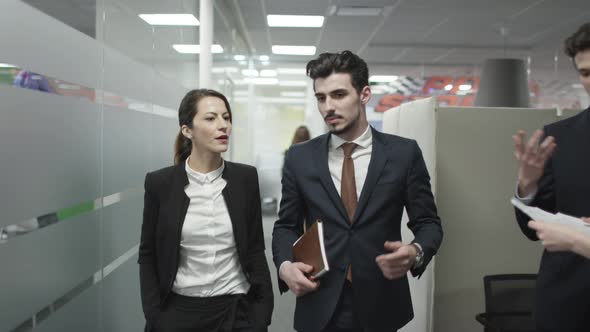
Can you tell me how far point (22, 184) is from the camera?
1.44 m

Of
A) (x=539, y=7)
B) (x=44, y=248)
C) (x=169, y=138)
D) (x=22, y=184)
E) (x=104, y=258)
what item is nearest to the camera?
(x=22, y=184)

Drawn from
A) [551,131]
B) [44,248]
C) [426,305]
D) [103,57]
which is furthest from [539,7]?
[44,248]

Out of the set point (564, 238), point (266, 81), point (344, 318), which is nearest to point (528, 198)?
point (564, 238)

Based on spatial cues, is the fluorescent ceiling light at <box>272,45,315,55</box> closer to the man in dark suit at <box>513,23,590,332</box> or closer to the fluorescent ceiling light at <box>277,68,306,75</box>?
the fluorescent ceiling light at <box>277,68,306,75</box>

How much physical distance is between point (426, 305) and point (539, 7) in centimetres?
505

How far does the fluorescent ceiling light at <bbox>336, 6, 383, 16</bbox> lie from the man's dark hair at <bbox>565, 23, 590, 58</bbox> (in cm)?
495

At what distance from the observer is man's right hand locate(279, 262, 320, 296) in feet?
4.79

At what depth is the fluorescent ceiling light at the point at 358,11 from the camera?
603cm

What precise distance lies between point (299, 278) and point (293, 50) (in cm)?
814

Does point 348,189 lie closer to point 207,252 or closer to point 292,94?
point 207,252

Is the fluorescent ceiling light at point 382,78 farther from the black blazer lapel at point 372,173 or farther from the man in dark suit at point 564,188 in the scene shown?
the man in dark suit at point 564,188

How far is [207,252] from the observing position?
1.79 meters

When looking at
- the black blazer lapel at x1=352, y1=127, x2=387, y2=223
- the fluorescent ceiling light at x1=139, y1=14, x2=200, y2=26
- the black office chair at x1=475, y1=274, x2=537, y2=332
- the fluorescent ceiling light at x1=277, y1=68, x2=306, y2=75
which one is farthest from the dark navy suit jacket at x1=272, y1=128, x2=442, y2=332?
the fluorescent ceiling light at x1=277, y1=68, x2=306, y2=75

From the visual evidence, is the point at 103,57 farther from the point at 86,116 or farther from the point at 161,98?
the point at 161,98
